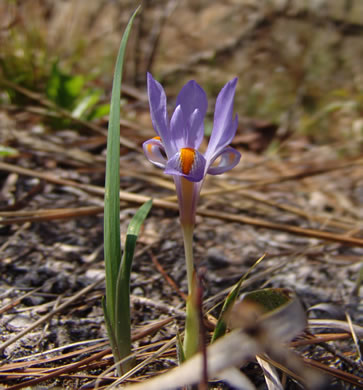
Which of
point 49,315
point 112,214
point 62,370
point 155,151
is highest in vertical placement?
point 155,151

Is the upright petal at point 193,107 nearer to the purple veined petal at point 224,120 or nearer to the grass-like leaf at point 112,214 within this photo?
the purple veined petal at point 224,120

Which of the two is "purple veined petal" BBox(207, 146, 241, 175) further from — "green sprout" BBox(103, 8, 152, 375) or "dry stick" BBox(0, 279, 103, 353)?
"dry stick" BBox(0, 279, 103, 353)

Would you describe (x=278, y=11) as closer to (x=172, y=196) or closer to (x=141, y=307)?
(x=172, y=196)

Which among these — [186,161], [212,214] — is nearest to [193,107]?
[186,161]

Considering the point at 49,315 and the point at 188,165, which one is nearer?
the point at 188,165

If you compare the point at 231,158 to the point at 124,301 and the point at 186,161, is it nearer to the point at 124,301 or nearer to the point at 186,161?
the point at 186,161

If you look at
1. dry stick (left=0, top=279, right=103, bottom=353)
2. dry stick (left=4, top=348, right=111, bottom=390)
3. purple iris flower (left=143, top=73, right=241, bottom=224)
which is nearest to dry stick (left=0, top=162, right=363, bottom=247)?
dry stick (left=0, top=279, right=103, bottom=353)

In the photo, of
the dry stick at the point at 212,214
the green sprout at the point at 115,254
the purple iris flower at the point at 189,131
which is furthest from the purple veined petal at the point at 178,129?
the dry stick at the point at 212,214
